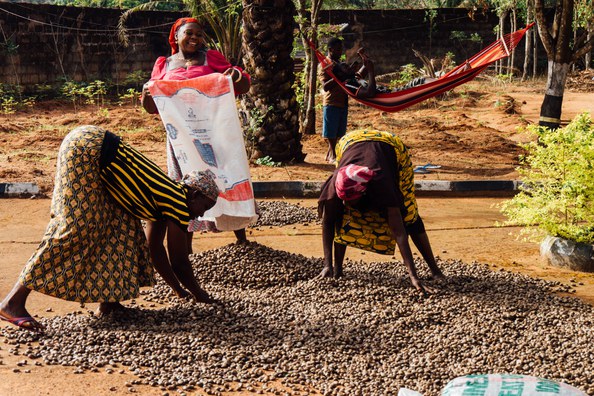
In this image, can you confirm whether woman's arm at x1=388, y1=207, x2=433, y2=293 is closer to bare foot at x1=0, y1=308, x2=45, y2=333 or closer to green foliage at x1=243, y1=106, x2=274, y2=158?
bare foot at x1=0, y1=308, x2=45, y2=333

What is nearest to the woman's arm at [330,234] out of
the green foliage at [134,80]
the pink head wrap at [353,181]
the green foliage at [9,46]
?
the pink head wrap at [353,181]

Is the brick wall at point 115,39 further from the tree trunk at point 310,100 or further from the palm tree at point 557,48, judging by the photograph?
the palm tree at point 557,48

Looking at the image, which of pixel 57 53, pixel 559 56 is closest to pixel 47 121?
pixel 57 53

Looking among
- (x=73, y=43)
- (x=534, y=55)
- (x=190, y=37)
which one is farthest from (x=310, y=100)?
(x=534, y=55)

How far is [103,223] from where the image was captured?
3.85 metres

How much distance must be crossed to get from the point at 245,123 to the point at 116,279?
5.01 metres

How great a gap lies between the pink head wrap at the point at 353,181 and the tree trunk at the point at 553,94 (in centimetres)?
466

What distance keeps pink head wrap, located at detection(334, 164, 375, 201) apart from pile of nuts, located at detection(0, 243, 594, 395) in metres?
0.61

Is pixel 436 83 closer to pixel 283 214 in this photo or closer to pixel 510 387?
pixel 283 214

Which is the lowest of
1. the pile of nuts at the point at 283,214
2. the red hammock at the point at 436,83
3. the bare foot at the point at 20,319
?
the pile of nuts at the point at 283,214

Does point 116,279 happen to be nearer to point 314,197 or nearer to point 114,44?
point 314,197

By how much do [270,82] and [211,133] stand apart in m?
3.91

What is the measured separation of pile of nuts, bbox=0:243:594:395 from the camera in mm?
3490

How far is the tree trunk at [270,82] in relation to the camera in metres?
8.45
